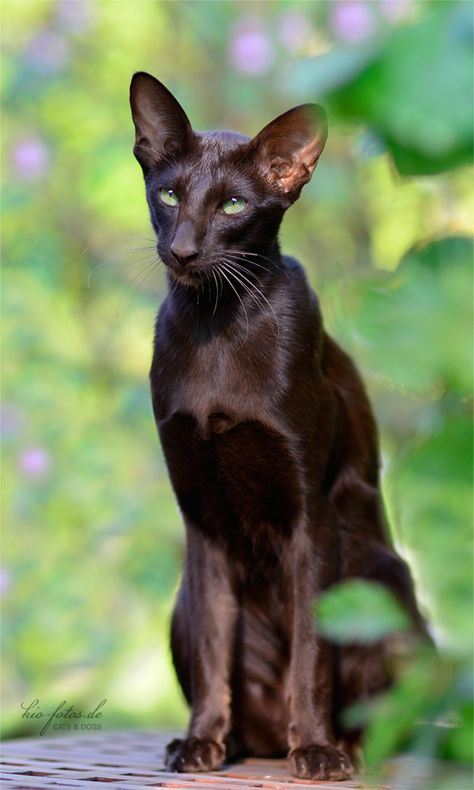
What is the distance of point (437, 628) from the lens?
51cm

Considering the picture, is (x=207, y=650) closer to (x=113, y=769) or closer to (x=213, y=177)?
(x=113, y=769)

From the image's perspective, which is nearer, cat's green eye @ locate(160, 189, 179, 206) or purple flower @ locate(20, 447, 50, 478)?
cat's green eye @ locate(160, 189, 179, 206)

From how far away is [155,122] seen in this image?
186 centimetres

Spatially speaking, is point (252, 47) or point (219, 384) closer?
point (219, 384)

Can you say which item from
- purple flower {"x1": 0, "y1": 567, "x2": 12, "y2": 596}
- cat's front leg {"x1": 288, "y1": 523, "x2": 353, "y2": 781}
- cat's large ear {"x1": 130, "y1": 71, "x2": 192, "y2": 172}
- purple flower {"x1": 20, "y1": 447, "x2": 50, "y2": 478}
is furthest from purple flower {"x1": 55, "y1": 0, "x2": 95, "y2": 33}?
cat's front leg {"x1": 288, "y1": 523, "x2": 353, "y2": 781}

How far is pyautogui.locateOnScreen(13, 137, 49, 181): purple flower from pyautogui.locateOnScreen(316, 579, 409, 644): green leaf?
444cm

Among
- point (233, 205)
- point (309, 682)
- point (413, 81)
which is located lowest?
point (309, 682)

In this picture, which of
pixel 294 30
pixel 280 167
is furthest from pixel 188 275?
pixel 294 30

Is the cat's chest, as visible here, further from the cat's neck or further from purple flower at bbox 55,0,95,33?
purple flower at bbox 55,0,95,33

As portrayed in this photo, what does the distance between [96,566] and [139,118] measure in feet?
9.09

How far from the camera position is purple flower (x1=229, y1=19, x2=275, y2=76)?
14.5 feet

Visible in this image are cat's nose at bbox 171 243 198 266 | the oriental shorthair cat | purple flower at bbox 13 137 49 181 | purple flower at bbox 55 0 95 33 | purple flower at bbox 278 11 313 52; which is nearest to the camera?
cat's nose at bbox 171 243 198 266

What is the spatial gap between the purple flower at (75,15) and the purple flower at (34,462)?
1842 millimetres

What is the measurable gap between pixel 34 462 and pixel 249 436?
8.83ft
